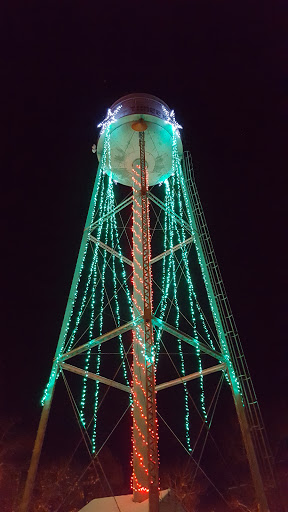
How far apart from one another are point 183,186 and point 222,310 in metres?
2.78

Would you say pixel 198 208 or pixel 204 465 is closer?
pixel 198 208

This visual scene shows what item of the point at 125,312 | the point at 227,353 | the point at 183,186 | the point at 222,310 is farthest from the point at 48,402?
the point at 125,312

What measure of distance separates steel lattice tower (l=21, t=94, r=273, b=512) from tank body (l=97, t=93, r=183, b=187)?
22 mm

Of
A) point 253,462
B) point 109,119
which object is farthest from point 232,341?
point 109,119

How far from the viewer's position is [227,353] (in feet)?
26.3

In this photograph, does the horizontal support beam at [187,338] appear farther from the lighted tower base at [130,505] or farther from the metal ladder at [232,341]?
the lighted tower base at [130,505]

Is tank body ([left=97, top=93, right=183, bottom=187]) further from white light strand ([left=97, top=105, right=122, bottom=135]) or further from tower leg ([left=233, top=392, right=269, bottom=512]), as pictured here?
tower leg ([left=233, top=392, right=269, bottom=512])

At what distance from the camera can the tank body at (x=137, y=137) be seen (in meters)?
9.75

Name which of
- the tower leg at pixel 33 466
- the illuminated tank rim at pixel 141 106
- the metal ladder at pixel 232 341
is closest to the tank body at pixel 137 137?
the illuminated tank rim at pixel 141 106

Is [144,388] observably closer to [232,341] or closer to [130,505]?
[130,505]

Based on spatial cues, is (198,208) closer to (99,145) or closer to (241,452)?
(99,145)

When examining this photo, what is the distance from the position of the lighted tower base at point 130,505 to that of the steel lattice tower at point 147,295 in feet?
0.72

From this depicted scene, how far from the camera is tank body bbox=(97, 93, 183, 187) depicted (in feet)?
32.0

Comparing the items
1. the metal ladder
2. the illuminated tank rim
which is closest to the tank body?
the illuminated tank rim
